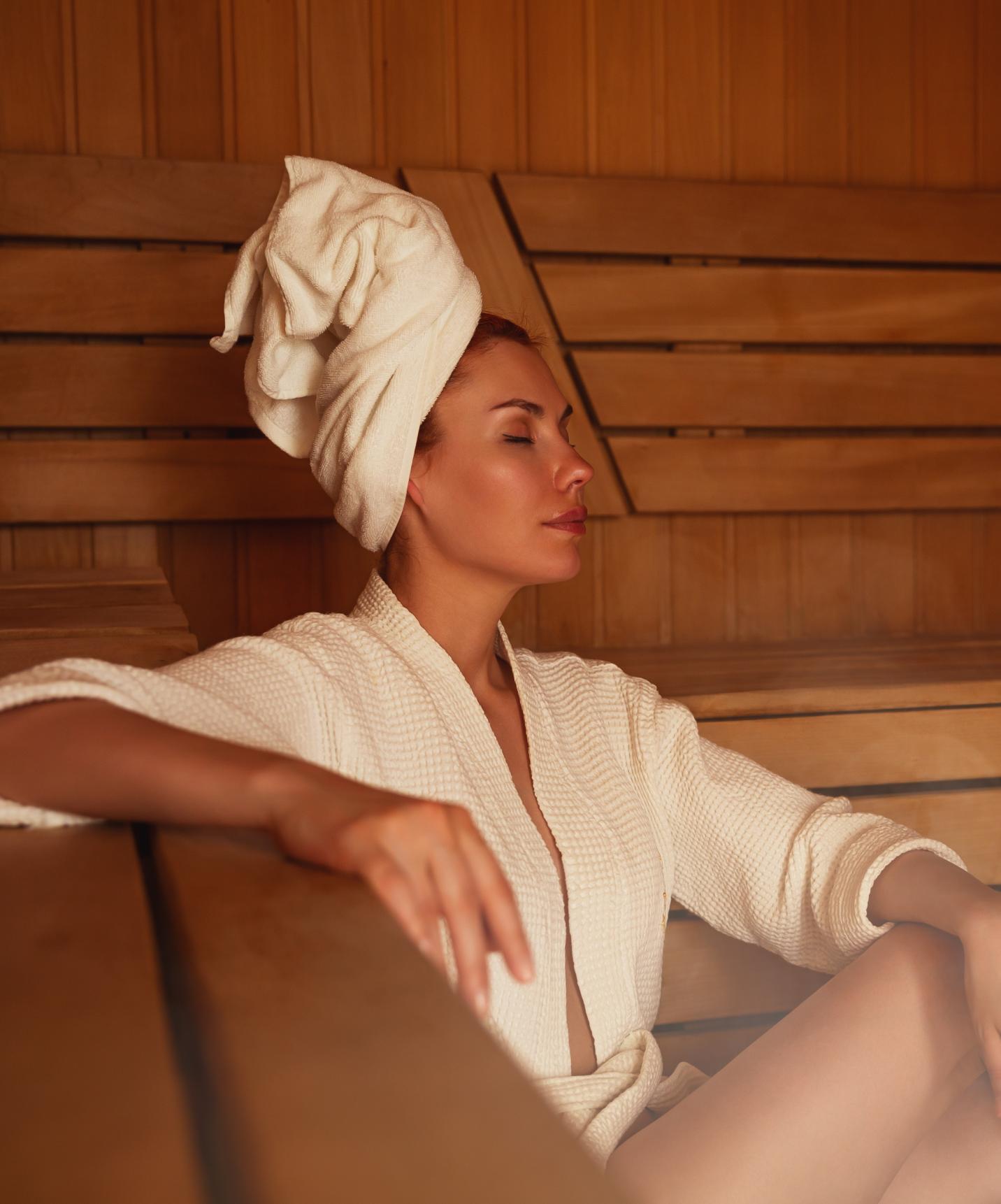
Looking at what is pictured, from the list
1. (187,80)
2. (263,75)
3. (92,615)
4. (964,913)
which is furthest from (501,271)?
(964,913)

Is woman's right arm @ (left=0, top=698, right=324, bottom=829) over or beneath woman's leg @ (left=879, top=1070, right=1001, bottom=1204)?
over

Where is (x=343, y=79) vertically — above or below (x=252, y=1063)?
above

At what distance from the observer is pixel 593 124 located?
8.62 ft

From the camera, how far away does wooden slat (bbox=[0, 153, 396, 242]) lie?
7.64 ft

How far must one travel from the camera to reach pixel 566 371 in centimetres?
261

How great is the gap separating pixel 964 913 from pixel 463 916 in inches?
28.1

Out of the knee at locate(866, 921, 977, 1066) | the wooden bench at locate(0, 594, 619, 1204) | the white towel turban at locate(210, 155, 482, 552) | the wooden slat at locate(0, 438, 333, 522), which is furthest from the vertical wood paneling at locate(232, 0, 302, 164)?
the wooden bench at locate(0, 594, 619, 1204)

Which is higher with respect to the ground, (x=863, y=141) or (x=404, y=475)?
(x=863, y=141)

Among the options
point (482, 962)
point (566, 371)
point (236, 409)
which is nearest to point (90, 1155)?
point (482, 962)

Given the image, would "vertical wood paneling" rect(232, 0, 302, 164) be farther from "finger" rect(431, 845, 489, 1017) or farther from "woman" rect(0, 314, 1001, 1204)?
"finger" rect(431, 845, 489, 1017)

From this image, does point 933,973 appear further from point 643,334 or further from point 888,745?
point 643,334

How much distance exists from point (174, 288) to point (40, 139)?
372 millimetres

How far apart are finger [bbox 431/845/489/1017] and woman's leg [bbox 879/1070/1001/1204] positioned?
0.77 meters

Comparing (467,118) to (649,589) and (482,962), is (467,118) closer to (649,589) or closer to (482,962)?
(649,589)
